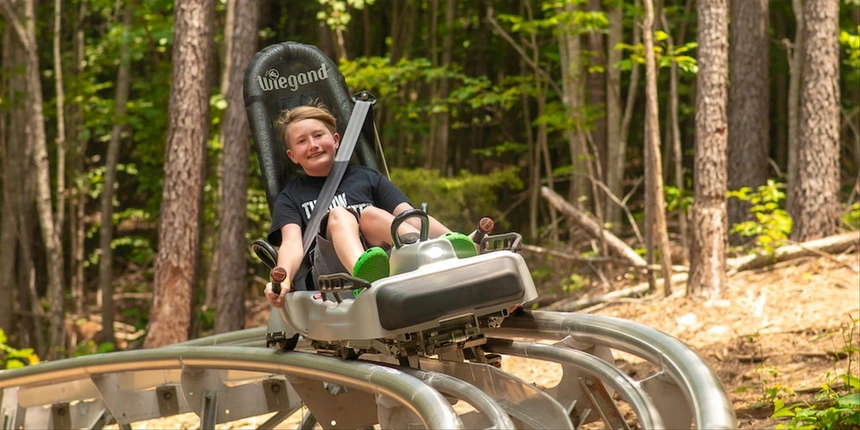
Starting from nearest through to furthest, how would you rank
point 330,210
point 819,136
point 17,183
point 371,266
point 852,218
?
point 371,266
point 330,210
point 819,136
point 852,218
point 17,183

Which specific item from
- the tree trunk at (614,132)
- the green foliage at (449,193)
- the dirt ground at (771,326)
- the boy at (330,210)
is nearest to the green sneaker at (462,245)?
the boy at (330,210)

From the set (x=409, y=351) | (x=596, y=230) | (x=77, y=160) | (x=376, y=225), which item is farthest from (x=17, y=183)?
(x=409, y=351)

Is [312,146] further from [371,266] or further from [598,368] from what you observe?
[598,368]

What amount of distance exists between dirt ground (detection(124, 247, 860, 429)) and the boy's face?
7.77ft

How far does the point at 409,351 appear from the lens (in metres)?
3.38

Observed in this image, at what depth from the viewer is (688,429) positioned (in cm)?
297

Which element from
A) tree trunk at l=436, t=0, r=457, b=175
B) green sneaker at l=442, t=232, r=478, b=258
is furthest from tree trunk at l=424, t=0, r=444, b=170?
green sneaker at l=442, t=232, r=478, b=258

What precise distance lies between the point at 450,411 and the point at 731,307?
5045 millimetres

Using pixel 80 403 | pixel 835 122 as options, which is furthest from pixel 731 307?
pixel 80 403

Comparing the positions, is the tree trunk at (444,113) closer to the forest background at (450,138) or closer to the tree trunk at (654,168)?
the forest background at (450,138)

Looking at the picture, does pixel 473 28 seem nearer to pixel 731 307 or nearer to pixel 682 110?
pixel 682 110

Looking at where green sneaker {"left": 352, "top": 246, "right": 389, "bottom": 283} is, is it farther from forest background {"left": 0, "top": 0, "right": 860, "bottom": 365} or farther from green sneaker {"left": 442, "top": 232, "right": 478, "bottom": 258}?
forest background {"left": 0, "top": 0, "right": 860, "bottom": 365}

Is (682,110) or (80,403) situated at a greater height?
(682,110)

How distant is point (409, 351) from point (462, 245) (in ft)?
1.41
